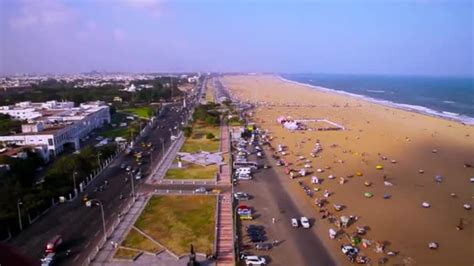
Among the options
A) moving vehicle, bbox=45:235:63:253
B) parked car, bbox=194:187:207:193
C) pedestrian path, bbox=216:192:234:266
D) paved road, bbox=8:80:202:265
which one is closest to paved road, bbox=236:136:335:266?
pedestrian path, bbox=216:192:234:266

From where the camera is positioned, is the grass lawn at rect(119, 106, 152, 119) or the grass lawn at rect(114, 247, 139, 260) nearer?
the grass lawn at rect(114, 247, 139, 260)

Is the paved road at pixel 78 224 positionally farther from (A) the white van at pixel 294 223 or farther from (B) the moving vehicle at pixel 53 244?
(A) the white van at pixel 294 223

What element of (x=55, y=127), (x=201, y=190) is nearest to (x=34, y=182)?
(x=201, y=190)

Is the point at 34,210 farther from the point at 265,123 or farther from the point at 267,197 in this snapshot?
the point at 265,123

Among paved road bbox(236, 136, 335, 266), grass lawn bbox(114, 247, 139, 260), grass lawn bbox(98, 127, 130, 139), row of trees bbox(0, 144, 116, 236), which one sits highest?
row of trees bbox(0, 144, 116, 236)

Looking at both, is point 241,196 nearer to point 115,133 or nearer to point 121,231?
point 121,231

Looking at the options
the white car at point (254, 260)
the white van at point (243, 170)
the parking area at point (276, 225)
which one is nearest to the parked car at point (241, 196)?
the parking area at point (276, 225)

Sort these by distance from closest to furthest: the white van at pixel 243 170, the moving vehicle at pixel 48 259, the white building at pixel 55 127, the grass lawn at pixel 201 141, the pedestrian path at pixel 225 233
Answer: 1. the moving vehicle at pixel 48 259
2. the pedestrian path at pixel 225 233
3. the white van at pixel 243 170
4. the white building at pixel 55 127
5. the grass lawn at pixel 201 141

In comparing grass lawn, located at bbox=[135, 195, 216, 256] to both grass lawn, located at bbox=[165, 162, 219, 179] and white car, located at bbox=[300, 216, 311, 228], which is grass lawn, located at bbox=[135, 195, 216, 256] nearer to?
grass lawn, located at bbox=[165, 162, 219, 179]
